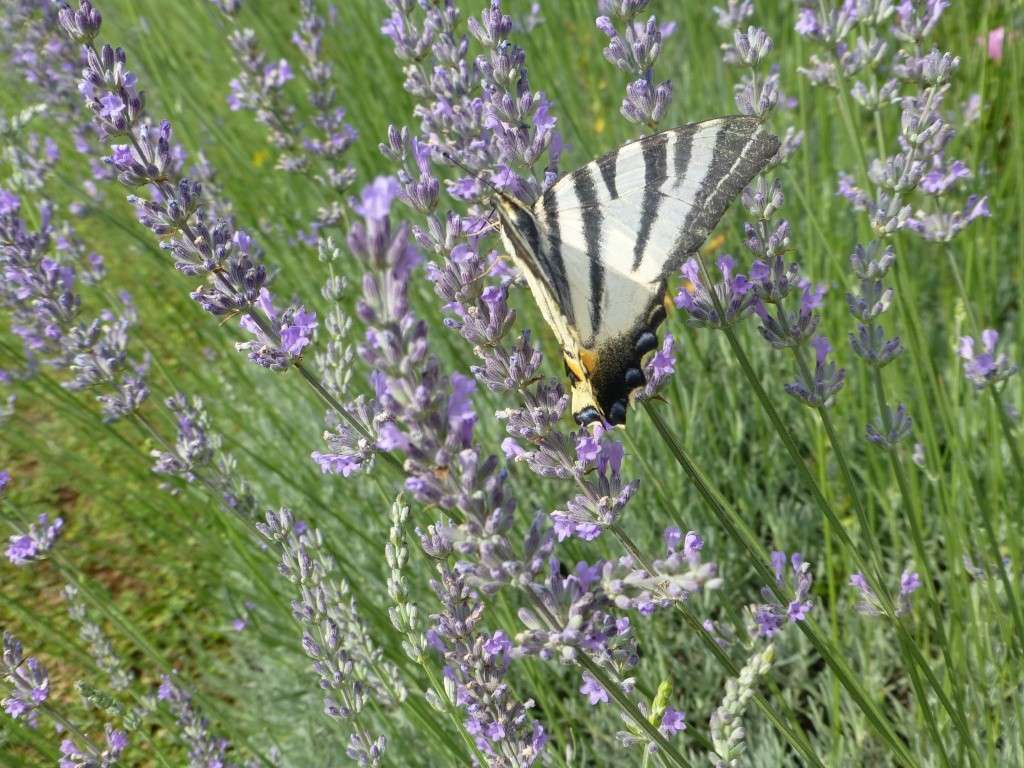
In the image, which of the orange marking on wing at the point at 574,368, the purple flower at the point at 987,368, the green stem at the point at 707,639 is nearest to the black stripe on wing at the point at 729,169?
the orange marking on wing at the point at 574,368

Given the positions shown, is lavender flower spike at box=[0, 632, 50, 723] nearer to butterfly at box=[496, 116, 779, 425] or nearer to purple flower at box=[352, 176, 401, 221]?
butterfly at box=[496, 116, 779, 425]

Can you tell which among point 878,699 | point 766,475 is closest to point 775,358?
point 766,475

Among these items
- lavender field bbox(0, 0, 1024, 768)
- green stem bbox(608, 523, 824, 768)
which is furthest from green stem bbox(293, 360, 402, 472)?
green stem bbox(608, 523, 824, 768)

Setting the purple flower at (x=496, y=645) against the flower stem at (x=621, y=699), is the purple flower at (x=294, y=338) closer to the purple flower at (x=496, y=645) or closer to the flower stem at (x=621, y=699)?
the purple flower at (x=496, y=645)

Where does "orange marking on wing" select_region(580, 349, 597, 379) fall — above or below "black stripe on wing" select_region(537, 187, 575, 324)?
below

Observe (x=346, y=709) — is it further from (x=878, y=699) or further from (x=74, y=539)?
(x=74, y=539)

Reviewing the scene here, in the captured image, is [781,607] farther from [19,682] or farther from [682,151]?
[19,682]

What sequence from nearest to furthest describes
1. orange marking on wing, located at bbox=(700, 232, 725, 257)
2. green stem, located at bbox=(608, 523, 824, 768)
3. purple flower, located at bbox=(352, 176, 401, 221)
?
purple flower, located at bbox=(352, 176, 401, 221), green stem, located at bbox=(608, 523, 824, 768), orange marking on wing, located at bbox=(700, 232, 725, 257)
